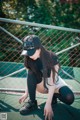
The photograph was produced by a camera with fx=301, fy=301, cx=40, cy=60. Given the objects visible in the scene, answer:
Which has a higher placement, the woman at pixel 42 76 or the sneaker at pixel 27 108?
the woman at pixel 42 76

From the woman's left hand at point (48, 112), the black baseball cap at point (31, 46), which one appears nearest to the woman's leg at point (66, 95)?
the woman's left hand at point (48, 112)

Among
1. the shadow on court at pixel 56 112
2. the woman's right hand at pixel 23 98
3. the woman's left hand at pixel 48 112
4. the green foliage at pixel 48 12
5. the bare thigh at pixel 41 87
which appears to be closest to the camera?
the woman's left hand at pixel 48 112

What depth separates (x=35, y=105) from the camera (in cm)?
350

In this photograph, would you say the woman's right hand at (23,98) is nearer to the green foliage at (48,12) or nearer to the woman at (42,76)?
the woman at (42,76)

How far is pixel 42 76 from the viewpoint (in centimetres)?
349

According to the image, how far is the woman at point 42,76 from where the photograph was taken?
10.8 feet

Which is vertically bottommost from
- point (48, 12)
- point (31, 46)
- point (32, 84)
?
point (48, 12)

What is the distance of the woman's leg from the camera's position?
3.44m

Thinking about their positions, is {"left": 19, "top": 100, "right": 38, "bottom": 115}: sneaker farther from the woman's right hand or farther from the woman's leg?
the woman's leg

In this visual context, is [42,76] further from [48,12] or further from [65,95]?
[48,12]

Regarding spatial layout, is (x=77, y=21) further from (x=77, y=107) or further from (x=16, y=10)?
(x=77, y=107)

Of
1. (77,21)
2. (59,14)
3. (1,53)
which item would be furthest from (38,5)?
(1,53)

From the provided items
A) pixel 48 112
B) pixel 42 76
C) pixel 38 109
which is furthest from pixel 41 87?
pixel 48 112

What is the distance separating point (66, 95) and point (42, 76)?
13.8 inches
